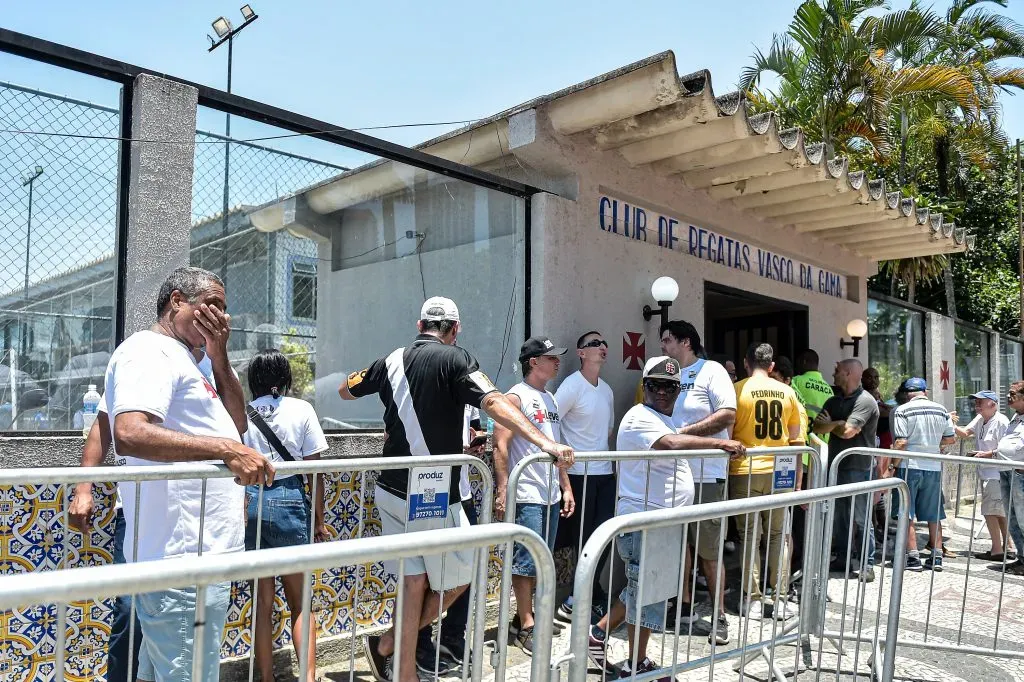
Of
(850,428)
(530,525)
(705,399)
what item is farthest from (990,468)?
(530,525)

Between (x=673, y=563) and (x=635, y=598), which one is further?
(x=635, y=598)

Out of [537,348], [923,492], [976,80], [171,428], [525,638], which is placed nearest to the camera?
[171,428]

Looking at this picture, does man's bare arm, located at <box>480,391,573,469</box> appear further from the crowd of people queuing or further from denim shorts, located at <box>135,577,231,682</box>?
denim shorts, located at <box>135,577,231,682</box>

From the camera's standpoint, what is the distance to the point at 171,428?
2592 mm

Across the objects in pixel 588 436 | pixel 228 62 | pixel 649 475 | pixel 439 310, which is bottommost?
pixel 649 475

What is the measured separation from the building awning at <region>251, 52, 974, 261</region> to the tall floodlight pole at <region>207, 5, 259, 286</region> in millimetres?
218

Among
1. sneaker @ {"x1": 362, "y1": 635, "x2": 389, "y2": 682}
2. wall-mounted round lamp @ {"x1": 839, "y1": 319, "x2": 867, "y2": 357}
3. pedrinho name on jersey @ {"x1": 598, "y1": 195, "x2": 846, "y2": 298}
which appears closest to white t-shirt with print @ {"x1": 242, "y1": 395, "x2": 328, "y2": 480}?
sneaker @ {"x1": 362, "y1": 635, "x2": 389, "y2": 682}

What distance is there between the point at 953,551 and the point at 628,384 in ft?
13.8

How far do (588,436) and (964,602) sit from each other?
2.38 meters

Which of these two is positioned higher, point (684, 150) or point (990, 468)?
point (684, 150)

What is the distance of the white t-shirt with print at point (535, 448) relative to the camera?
182 inches

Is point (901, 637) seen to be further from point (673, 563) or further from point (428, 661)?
point (428, 661)

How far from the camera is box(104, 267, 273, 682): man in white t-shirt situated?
2.40m

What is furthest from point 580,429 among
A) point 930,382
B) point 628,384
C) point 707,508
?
point 930,382
